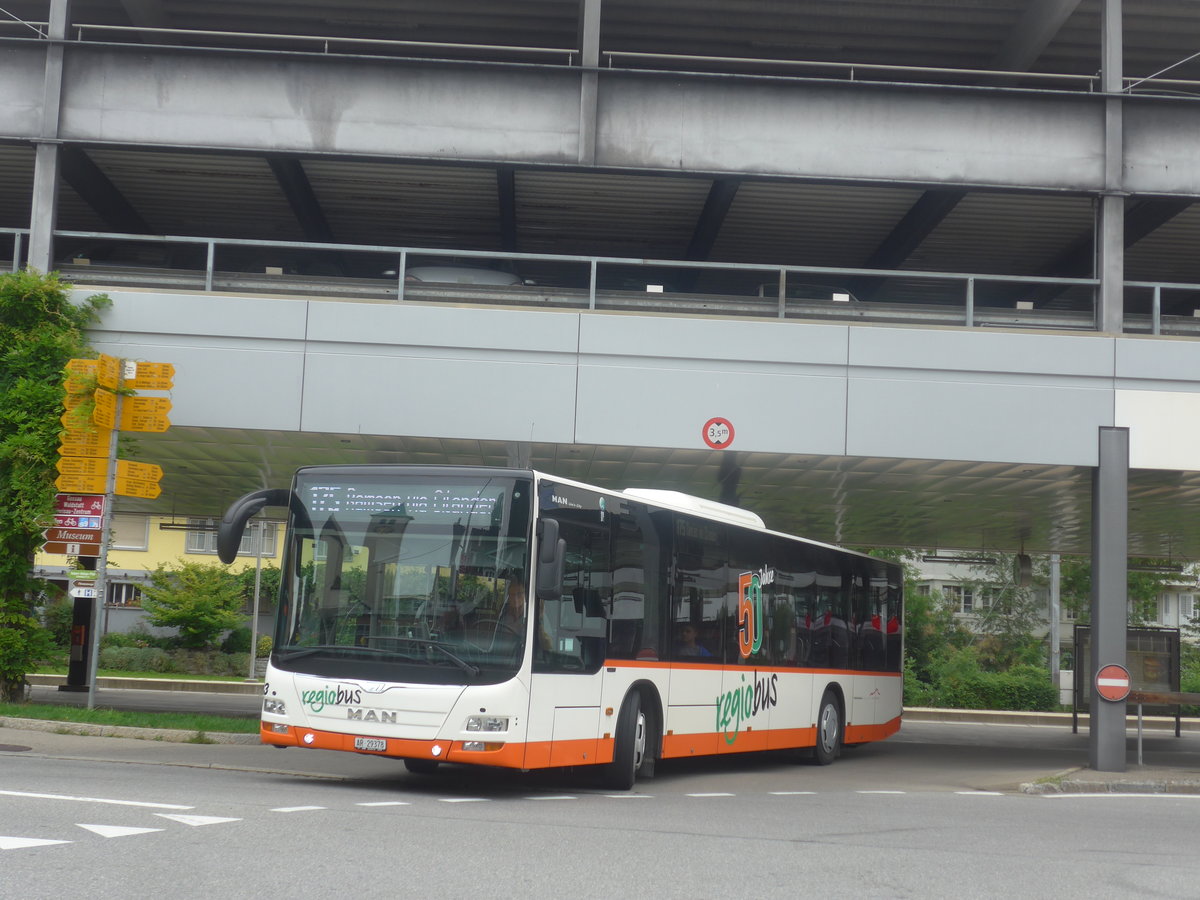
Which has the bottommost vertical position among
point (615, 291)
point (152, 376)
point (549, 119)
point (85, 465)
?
point (85, 465)

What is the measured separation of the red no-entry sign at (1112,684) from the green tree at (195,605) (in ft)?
108

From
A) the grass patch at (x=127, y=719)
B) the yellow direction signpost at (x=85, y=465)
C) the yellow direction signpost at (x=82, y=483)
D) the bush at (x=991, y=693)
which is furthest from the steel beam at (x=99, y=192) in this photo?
the bush at (x=991, y=693)

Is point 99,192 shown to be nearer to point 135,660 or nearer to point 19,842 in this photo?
point 19,842

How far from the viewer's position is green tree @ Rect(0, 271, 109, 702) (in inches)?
678

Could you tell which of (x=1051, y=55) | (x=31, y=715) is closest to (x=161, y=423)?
(x=31, y=715)

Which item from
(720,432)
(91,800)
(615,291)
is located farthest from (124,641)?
(91,800)

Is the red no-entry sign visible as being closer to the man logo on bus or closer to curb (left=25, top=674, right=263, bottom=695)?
the man logo on bus

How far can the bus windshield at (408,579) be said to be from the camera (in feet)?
37.4

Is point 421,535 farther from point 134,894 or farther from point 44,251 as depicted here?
point 44,251

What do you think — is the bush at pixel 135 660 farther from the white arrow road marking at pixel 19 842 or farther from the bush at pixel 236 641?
the white arrow road marking at pixel 19 842

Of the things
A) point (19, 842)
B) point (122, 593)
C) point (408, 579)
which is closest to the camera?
point (19, 842)

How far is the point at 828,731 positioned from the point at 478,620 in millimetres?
8928

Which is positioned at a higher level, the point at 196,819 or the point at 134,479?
the point at 134,479

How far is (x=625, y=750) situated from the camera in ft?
42.5
